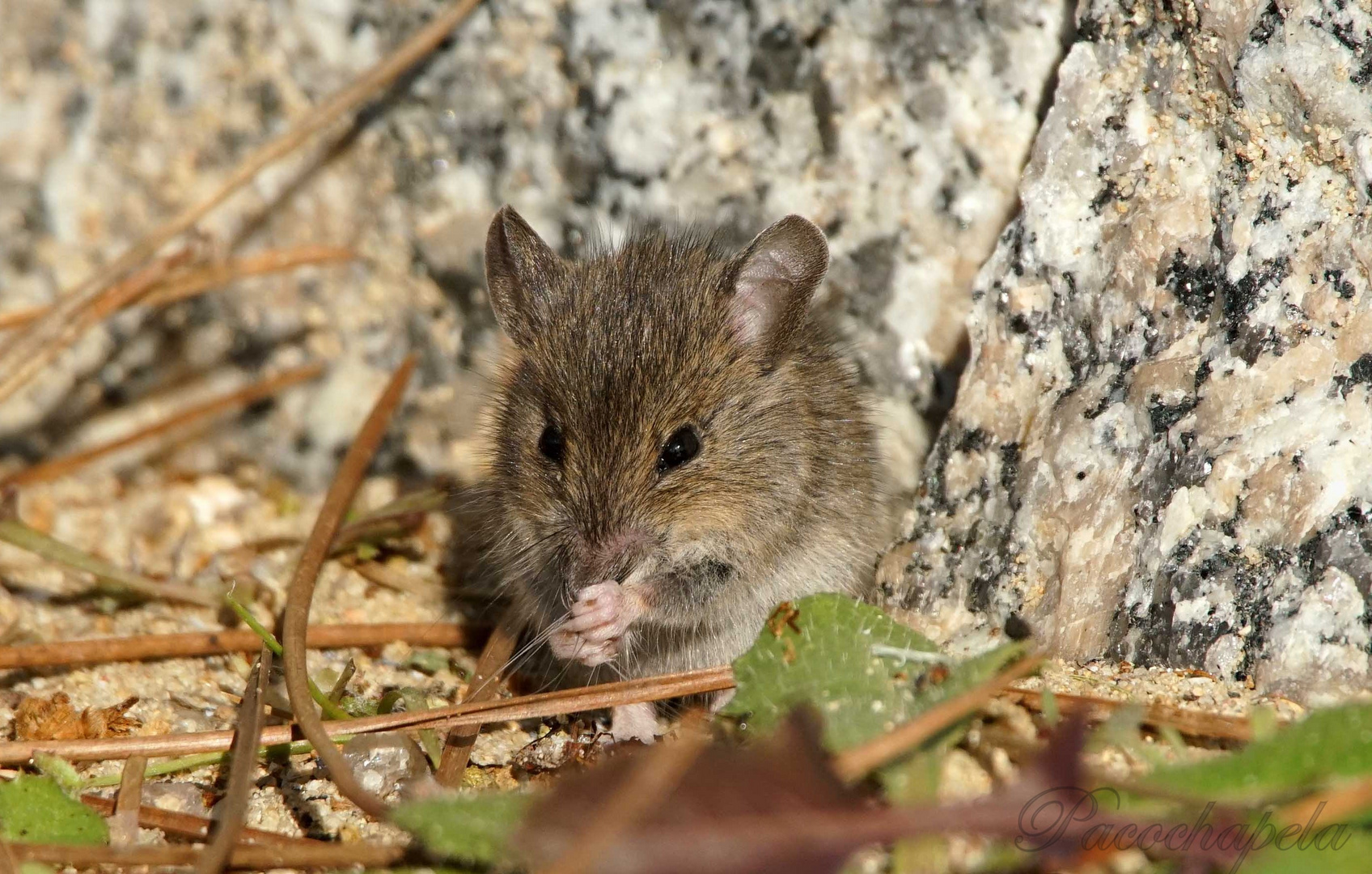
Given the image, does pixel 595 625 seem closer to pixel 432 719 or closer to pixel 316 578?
pixel 432 719

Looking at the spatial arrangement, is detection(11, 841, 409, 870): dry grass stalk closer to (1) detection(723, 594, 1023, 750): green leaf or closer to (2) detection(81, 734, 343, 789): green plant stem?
(2) detection(81, 734, 343, 789): green plant stem

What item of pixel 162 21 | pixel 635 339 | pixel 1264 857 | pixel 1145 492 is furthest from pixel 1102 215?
pixel 162 21

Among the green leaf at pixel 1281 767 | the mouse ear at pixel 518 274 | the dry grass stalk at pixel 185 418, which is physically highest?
the dry grass stalk at pixel 185 418

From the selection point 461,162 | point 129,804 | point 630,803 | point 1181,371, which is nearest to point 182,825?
point 129,804

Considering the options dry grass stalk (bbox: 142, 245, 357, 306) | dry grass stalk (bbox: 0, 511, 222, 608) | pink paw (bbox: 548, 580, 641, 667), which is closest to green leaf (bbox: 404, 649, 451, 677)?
pink paw (bbox: 548, 580, 641, 667)

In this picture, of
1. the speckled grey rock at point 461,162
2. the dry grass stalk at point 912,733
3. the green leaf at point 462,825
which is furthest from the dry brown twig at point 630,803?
the speckled grey rock at point 461,162

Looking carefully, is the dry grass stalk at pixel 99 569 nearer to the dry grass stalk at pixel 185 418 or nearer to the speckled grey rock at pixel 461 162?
the dry grass stalk at pixel 185 418
